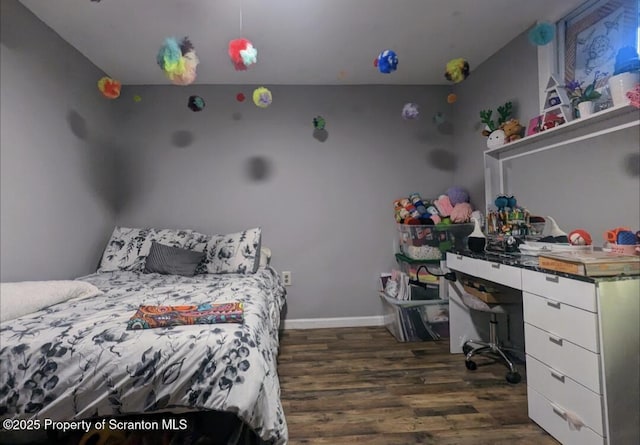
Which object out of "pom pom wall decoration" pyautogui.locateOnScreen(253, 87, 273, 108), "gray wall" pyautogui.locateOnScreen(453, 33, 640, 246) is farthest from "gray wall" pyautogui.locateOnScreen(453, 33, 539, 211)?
"pom pom wall decoration" pyautogui.locateOnScreen(253, 87, 273, 108)

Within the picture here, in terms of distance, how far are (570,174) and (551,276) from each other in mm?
768

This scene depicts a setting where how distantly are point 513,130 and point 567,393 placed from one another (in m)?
1.57

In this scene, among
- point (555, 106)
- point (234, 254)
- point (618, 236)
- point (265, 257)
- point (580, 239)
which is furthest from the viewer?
point (265, 257)

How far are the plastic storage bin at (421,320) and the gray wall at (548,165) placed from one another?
0.89m

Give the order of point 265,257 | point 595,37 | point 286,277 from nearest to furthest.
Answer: point 595,37
point 265,257
point 286,277

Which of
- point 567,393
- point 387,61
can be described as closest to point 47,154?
point 387,61

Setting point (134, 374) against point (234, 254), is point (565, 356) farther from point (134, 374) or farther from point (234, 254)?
point (234, 254)

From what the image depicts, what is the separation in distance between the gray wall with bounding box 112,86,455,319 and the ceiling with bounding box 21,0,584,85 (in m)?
0.32

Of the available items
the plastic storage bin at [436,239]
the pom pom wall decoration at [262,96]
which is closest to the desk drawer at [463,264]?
the plastic storage bin at [436,239]

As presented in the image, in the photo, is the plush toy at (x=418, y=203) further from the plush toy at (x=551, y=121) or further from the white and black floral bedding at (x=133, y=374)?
the white and black floral bedding at (x=133, y=374)

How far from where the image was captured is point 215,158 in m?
3.03

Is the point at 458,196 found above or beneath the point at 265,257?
above

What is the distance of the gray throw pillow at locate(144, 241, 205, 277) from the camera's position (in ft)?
7.96

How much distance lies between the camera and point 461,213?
2688 millimetres
